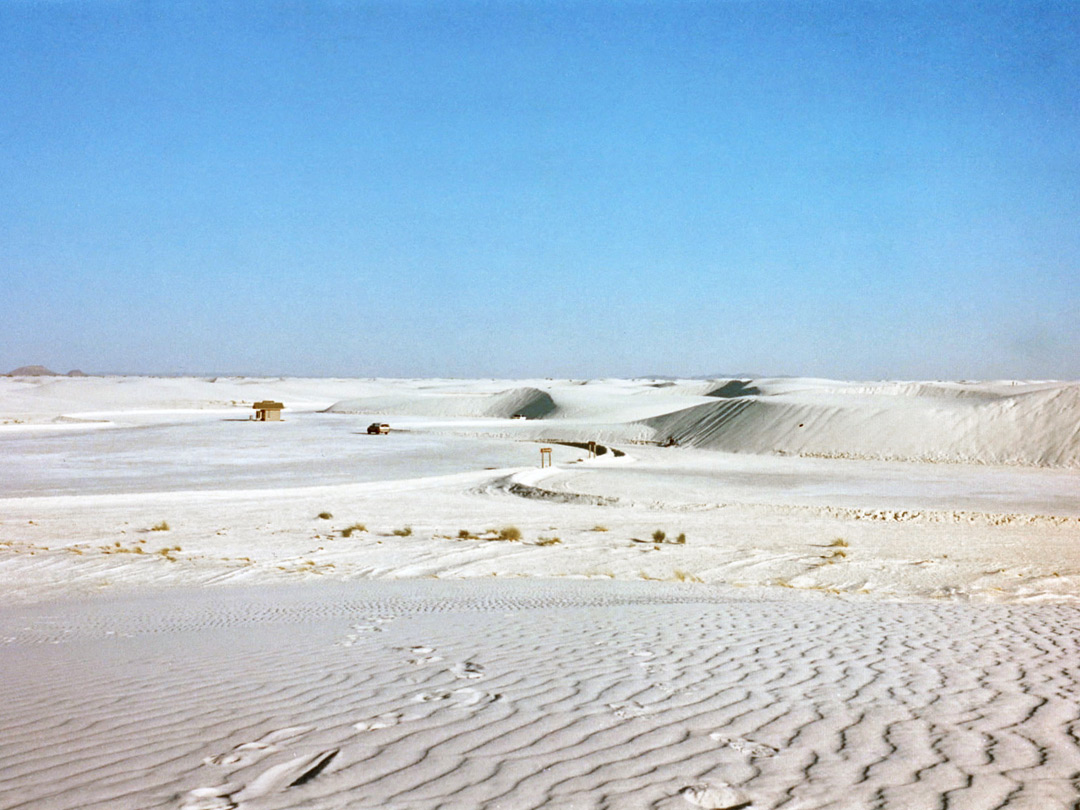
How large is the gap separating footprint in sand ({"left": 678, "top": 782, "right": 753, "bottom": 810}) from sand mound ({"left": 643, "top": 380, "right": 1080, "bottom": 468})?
1483 inches

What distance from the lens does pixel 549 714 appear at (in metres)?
4.64

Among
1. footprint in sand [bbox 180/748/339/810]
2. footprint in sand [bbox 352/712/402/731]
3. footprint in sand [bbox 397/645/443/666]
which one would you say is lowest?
footprint in sand [bbox 397/645/443/666]

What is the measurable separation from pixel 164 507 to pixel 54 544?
17.5 ft

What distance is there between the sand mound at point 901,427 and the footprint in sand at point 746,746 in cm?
3702

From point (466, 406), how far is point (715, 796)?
78.1 metres

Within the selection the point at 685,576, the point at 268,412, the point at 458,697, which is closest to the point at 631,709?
the point at 458,697

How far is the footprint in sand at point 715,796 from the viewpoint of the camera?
11.3ft

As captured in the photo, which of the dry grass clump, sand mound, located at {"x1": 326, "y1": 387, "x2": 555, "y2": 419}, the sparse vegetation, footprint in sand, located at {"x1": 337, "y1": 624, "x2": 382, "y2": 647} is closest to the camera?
footprint in sand, located at {"x1": 337, "y1": 624, "x2": 382, "y2": 647}

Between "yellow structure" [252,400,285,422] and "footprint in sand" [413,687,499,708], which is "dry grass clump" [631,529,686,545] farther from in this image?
"yellow structure" [252,400,285,422]

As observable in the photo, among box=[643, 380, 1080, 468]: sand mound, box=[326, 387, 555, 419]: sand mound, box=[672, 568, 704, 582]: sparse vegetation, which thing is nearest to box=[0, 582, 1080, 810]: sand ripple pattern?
box=[672, 568, 704, 582]: sparse vegetation

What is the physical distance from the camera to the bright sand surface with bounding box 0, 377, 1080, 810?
377 cm

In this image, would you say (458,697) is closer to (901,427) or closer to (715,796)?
(715,796)

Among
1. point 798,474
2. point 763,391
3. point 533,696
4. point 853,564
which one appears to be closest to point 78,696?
point 533,696

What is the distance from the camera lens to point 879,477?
102 ft
